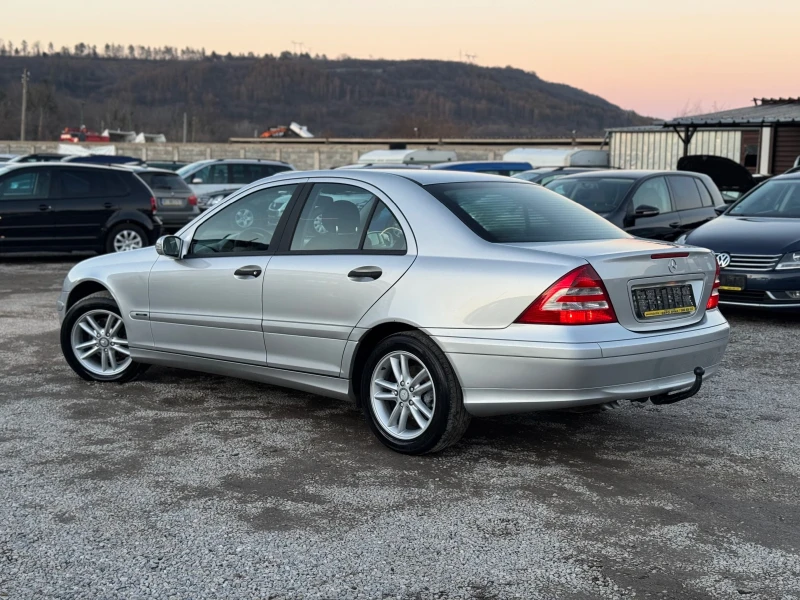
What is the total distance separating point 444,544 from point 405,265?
5.58ft

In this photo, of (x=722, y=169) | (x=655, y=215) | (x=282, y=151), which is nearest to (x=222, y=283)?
(x=655, y=215)

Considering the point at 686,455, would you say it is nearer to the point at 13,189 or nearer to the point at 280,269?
the point at 280,269

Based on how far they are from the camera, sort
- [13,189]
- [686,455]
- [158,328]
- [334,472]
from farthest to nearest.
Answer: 1. [13,189]
2. [158,328]
3. [686,455]
4. [334,472]

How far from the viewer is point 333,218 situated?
5.77 m

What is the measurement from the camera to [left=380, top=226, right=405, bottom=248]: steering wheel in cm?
539

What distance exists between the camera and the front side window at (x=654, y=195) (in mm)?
12445

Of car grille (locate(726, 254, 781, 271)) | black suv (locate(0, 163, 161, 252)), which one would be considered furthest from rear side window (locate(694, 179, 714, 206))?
black suv (locate(0, 163, 161, 252))

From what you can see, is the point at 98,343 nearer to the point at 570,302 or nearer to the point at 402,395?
the point at 402,395

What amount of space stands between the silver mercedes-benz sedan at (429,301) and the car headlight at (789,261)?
A: 4.53m

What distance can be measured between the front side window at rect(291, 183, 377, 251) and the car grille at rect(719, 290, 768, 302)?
5.57 m

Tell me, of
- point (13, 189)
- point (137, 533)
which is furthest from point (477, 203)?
point (13, 189)

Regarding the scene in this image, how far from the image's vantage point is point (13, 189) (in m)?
15.0

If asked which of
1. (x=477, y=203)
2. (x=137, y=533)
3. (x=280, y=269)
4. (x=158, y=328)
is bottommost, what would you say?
(x=137, y=533)

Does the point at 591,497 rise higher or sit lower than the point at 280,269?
lower
